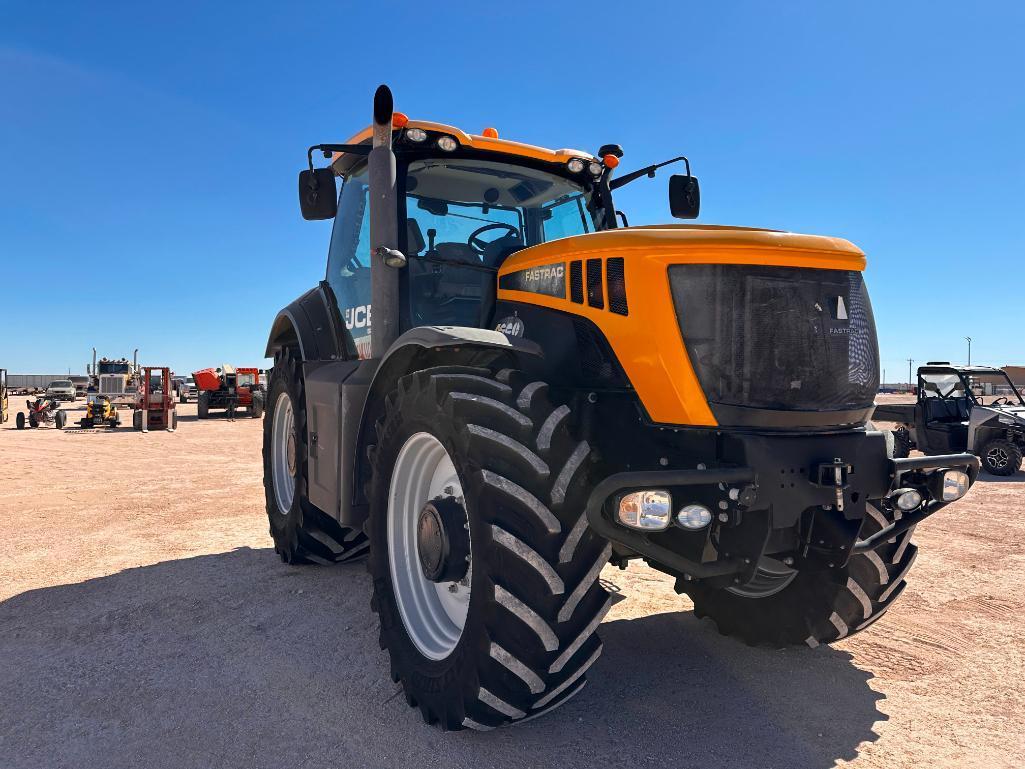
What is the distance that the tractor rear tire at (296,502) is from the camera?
16.3 ft

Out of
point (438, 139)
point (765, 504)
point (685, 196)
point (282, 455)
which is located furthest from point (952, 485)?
point (282, 455)

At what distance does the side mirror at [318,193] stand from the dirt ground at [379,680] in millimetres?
2340

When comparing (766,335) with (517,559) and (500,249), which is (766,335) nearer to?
(517,559)

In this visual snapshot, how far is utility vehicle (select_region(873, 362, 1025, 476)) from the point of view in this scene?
1123cm

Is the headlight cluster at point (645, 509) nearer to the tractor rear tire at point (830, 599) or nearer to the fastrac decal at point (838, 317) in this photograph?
the tractor rear tire at point (830, 599)

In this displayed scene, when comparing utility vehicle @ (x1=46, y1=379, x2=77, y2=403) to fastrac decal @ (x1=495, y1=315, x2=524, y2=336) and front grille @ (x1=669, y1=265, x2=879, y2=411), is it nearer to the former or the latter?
fastrac decal @ (x1=495, y1=315, x2=524, y2=336)

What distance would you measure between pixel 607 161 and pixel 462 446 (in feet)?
8.00

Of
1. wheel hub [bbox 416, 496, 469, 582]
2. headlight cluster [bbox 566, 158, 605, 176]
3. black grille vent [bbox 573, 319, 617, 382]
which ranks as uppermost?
headlight cluster [bbox 566, 158, 605, 176]

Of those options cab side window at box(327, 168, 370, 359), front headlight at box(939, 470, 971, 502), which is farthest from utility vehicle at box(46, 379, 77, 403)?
front headlight at box(939, 470, 971, 502)

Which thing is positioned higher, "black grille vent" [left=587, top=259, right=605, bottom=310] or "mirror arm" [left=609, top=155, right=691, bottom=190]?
"mirror arm" [left=609, top=155, right=691, bottom=190]

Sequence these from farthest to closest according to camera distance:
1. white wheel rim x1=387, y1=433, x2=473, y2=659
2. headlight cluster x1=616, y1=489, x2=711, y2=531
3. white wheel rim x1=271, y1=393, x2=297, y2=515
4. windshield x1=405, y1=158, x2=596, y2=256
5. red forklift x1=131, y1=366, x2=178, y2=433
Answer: red forklift x1=131, y1=366, x2=178, y2=433 < white wheel rim x1=271, y1=393, x2=297, y2=515 < windshield x1=405, y1=158, x2=596, y2=256 < white wheel rim x1=387, y1=433, x2=473, y2=659 < headlight cluster x1=616, y1=489, x2=711, y2=531

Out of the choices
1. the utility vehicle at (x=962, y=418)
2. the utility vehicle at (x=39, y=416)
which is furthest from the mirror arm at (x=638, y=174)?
the utility vehicle at (x=39, y=416)

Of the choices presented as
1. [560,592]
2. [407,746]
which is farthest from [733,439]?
[407,746]

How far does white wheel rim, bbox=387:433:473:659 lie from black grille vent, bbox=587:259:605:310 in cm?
91
